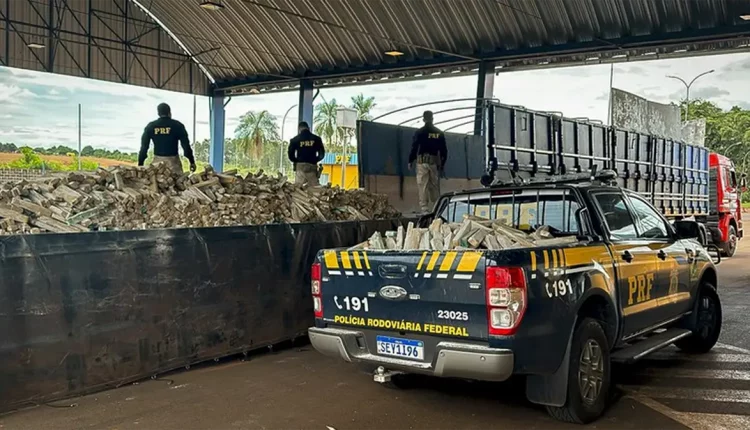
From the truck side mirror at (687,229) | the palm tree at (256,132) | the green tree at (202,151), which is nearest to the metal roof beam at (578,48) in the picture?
the green tree at (202,151)

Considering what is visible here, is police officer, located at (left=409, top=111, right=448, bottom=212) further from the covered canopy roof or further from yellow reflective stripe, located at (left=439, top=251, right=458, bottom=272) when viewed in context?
yellow reflective stripe, located at (left=439, top=251, right=458, bottom=272)

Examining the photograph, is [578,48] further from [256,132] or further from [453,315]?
[256,132]

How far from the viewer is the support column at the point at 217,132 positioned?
96.5 feet

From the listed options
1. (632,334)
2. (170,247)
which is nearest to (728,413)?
(632,334)

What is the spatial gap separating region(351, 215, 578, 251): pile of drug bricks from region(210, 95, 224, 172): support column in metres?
24.8

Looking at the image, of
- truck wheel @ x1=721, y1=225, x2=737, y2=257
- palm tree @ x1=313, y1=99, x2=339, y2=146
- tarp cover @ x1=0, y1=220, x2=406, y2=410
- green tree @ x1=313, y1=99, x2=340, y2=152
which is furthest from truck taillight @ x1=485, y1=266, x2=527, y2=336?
palm tree @ x1=313, y1=99, x2=339, y2=146

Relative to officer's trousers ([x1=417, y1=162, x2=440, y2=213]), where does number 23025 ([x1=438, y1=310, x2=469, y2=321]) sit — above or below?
below

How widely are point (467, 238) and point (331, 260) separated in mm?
1138

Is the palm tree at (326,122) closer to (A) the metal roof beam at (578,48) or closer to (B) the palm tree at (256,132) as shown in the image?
(B) the palm tree at (256,132)

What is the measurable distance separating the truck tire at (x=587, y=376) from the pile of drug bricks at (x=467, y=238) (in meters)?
0.72

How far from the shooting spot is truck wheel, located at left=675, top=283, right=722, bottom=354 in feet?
25.2

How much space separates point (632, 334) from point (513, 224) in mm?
1442

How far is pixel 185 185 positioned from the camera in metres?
8.10

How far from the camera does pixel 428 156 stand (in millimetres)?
12406
